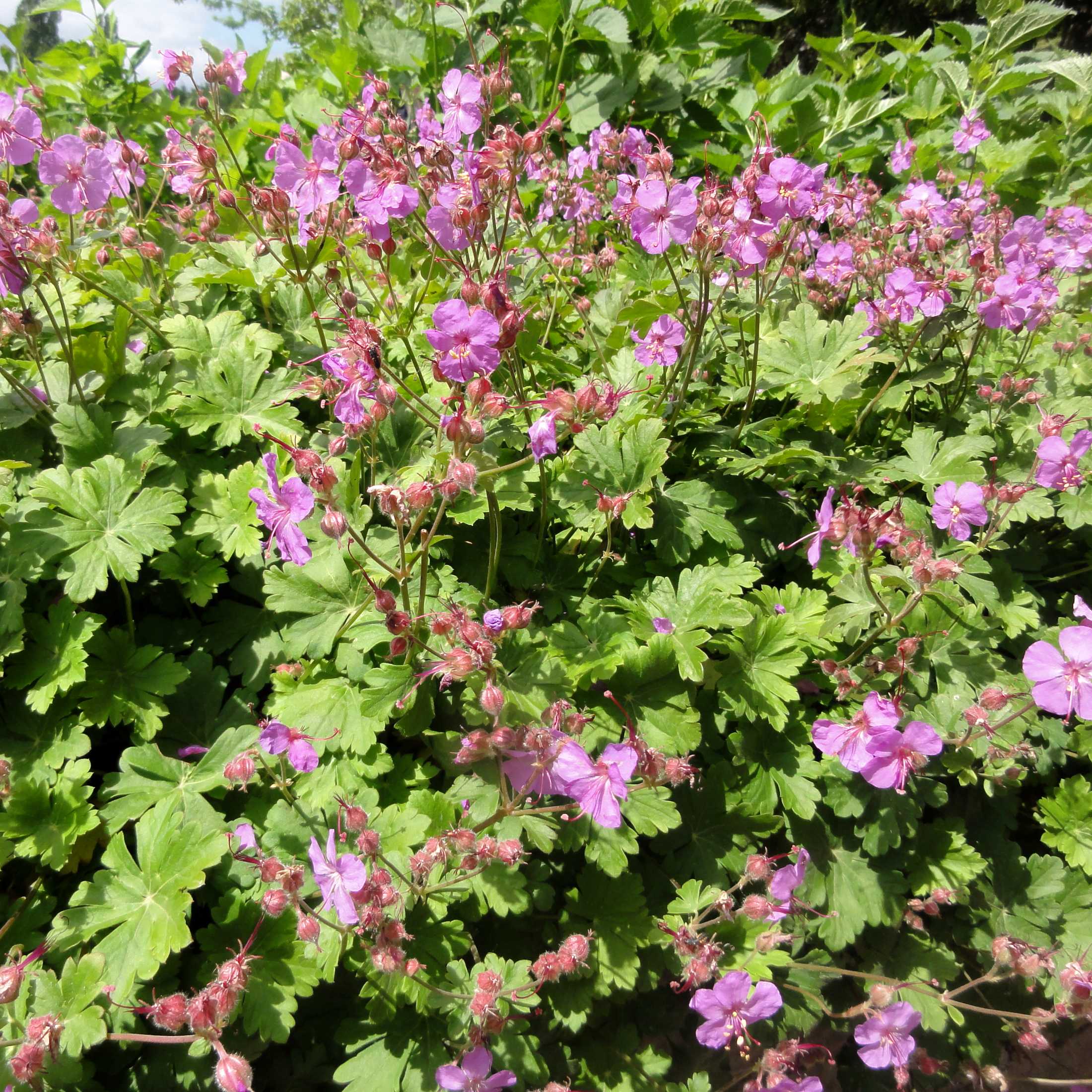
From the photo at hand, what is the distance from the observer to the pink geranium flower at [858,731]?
5.41ft

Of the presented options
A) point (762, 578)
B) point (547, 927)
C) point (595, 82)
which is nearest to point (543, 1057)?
point (547, 927)

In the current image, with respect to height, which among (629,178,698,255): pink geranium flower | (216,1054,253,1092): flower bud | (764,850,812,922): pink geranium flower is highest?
(629,178,698,255): pink geranium flower

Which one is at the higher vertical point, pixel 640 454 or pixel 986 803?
pixel 640 454

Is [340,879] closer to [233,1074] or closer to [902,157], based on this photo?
[233,1074]

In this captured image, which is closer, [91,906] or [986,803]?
[91,906]

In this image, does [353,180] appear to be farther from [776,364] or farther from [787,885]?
[787,885]

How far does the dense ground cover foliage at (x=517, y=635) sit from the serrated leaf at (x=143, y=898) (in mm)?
12

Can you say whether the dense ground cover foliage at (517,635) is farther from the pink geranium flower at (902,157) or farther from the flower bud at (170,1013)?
the pink geranium flower at (902,157)

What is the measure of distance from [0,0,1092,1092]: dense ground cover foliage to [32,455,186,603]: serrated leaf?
12 mm

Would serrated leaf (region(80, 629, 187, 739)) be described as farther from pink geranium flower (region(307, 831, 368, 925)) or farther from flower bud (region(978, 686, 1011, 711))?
flower bud (region(978, 686, 1011, 711))

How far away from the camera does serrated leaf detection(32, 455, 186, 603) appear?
185 cm

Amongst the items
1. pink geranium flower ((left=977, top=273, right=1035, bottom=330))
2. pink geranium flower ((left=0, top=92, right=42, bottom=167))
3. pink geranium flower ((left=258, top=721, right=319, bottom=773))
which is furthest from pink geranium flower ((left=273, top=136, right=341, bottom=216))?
pink geranium flower ((left=977, top=273, right=1035, bottom=330))

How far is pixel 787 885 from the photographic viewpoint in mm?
1836

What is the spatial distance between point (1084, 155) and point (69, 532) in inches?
195
